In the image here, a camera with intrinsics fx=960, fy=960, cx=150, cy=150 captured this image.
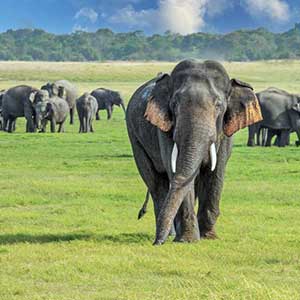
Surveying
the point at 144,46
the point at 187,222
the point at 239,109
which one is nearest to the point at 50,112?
the point at 239,109

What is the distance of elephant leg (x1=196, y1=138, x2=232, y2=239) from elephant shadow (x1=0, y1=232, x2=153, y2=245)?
0.67m

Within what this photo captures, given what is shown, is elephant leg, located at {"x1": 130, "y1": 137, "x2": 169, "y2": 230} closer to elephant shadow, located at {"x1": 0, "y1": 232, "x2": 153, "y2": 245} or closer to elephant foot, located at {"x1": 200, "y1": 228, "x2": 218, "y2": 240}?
elephant shadow, located at {"x1": 0, "y1": 232, "x2": 153, "y2": 245}

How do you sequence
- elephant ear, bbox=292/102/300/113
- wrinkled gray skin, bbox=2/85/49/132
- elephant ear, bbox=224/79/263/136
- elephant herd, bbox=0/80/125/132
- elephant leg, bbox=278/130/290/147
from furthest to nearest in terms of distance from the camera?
1. wrinkled gray skin, bbox=2/85/49/132
2. elephant herd, bbox=0/80/125/132
3. elephant ear, bbox=292/102/300/113
4. elephant leg, bbox=278/130/290/147
5. elephant ear, bbox=224/79/263/136

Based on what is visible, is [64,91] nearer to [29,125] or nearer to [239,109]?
[29,125]

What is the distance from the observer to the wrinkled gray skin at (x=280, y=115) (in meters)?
31.7

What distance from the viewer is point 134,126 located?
11.9 meters

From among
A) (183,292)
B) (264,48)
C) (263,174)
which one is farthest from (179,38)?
(183,292)

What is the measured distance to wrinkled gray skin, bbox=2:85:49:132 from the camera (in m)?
37.8

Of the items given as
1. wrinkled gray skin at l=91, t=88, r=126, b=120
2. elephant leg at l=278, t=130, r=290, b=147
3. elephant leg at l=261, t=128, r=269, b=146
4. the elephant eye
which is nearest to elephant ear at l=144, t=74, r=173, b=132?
the elephant eye

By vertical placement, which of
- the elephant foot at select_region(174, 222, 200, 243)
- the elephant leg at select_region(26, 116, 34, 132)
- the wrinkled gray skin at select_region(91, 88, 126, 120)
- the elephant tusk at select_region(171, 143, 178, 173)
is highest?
the elephant tusk at select_region(171, 143, 178, 173)

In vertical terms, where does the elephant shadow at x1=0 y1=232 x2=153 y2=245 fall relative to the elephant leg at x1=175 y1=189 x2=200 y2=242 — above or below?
below

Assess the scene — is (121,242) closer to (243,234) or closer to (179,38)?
(243,234)

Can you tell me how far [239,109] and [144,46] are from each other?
168231 mm

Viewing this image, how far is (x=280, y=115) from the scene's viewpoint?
105ft
